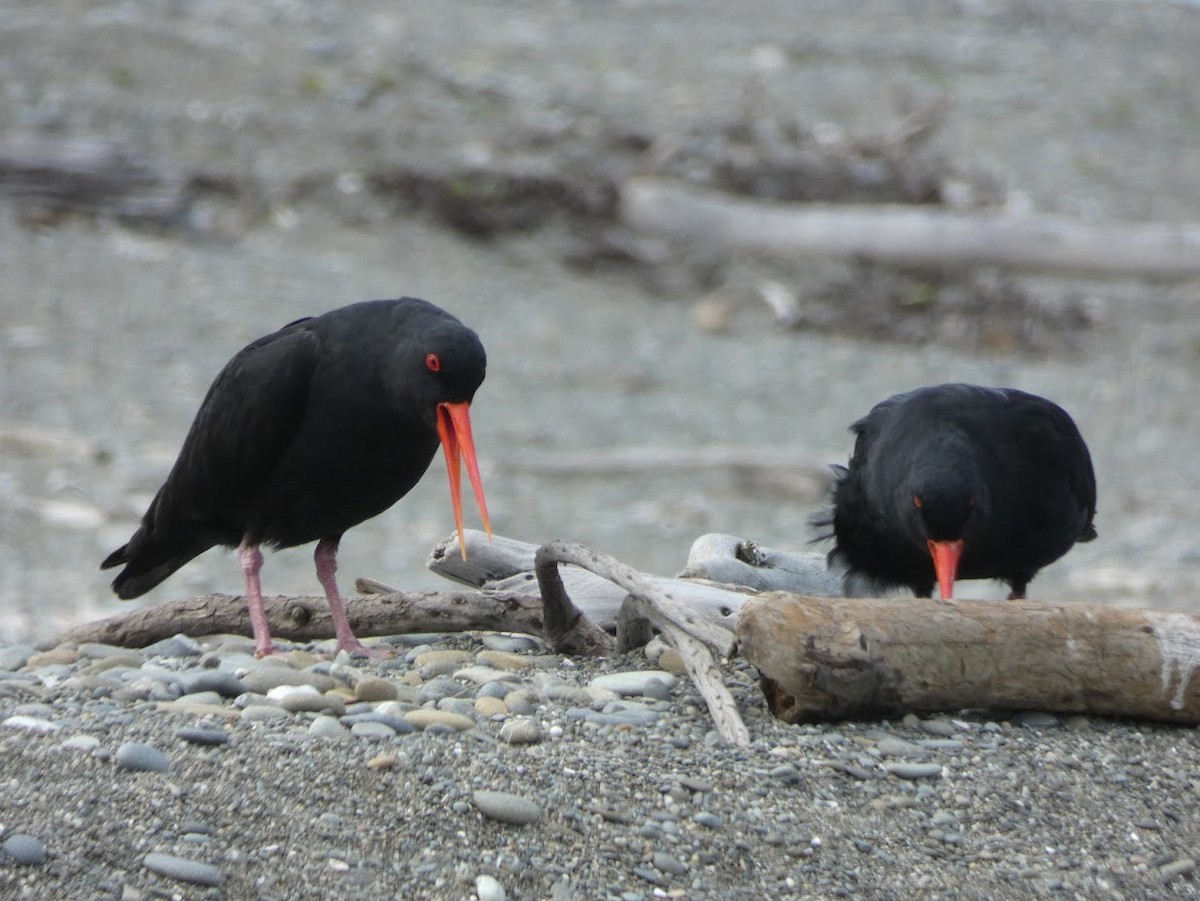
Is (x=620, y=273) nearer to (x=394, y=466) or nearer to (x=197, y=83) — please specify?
(x=197, y=83)

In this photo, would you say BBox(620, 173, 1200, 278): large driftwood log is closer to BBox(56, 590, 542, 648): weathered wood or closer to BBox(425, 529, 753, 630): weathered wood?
BBox(425, 529, 753, 630): weathered wood

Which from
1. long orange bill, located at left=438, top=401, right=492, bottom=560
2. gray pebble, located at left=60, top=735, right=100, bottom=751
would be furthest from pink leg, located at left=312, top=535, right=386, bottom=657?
gray pebble, located at left=60, top=735, right=100, bottom=751

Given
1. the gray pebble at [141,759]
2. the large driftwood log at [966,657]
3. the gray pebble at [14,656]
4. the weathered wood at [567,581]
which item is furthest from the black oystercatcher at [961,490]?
the gray pebble at [14,656]

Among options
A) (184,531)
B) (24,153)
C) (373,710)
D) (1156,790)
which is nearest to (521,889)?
(373,710)

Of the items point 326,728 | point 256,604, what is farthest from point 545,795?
point 256,604

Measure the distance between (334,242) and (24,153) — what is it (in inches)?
111

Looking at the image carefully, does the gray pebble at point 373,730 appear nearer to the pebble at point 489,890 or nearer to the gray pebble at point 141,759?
the gray pebble at point 141,759

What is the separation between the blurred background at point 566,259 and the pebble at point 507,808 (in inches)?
226

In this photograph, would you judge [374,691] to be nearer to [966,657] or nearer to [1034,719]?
[966,657]

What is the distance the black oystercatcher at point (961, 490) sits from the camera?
5.03 m

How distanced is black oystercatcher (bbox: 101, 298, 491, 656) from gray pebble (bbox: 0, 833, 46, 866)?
1681mm

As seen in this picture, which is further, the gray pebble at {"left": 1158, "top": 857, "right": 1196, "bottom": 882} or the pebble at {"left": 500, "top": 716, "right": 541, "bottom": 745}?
the pebble at {"left": 500, "top": 716, "right": 541, "bottom": 745}

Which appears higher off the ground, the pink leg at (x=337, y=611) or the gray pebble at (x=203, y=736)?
the gray pebble at (x=203, y=736)

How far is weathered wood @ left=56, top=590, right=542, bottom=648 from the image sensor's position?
15.6 ft
